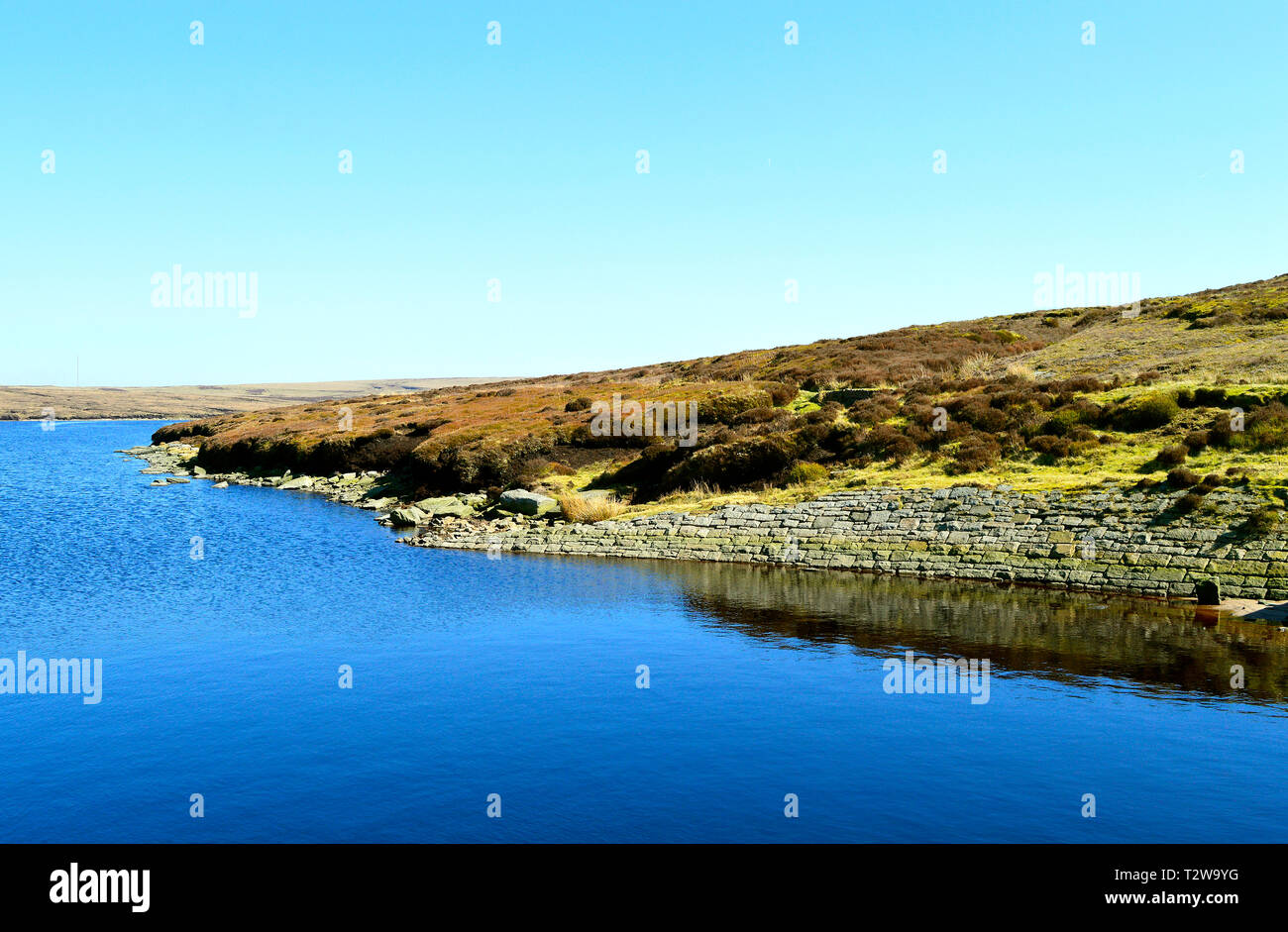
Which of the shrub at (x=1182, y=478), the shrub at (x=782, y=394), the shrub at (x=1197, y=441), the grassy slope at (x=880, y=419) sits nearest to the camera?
the shrub at (x=1182, y=478)

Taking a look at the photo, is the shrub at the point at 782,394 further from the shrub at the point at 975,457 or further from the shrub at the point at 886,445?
the shrub at the point at 975,457

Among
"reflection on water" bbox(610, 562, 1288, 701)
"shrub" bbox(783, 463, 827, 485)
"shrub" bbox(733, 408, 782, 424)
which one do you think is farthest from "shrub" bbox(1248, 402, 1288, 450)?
"shrub" bbox(733, 408, 782, 424)

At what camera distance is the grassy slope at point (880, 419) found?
4006 centimetres

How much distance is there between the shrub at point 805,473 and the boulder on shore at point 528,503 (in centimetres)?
1179

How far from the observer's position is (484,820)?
13789mm

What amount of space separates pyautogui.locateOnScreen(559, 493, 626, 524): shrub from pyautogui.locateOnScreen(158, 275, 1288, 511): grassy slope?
1706 millimetres

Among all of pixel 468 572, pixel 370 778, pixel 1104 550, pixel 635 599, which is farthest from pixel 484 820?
pixel 1104 550

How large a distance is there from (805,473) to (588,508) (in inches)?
411

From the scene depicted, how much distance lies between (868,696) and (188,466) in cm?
8386

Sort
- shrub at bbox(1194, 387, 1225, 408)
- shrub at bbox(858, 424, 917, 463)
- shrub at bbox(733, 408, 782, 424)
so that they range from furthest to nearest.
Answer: shrub at bbox(733, 408, 782, 424) → shrub at bbox(858, 424, 917, 463) → shrub at bbox(1194, 387, 1225, 408)

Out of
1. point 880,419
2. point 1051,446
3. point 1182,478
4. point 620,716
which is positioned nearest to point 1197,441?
point 1182,478

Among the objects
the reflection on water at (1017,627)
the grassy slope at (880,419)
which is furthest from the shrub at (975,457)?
the reflection on water at (1017,627)

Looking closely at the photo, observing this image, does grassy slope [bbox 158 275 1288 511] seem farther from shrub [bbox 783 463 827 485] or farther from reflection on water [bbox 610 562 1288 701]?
reflection on water [bbox 610 562 1288 701]

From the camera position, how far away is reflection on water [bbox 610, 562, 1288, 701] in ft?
70.8
